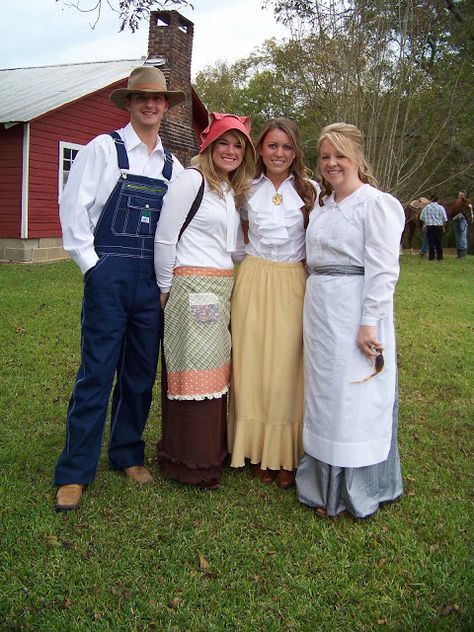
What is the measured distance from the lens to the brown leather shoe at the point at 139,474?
11.8 ft

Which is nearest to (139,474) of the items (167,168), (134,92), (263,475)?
(263,475)

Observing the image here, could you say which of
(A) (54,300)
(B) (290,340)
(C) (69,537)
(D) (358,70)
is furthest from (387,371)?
(D) (358,70)

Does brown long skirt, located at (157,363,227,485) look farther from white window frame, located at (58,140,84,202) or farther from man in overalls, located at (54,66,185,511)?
white window frame, located at (58,140,84,202)

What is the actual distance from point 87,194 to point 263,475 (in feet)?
6.14

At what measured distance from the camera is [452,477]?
3.87 m

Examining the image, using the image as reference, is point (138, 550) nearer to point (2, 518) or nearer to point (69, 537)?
point (69, 537)

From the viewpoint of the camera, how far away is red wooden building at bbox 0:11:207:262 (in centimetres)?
1334

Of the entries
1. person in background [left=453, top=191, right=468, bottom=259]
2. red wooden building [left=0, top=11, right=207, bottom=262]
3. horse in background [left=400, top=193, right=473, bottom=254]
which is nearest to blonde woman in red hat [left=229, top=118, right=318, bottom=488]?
red wooden building [left=0, top=11, right=207, bottom=262]

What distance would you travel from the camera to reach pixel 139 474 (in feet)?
12.0

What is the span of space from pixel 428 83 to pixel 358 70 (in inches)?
95.2

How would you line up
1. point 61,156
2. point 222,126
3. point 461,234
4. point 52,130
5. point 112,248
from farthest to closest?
point 461,234 < point 61,156 < point 52,130 < point 222,126 < point 112,248

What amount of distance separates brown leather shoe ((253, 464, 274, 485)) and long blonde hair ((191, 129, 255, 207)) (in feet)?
5.07

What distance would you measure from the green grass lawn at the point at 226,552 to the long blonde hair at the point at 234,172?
167 cm

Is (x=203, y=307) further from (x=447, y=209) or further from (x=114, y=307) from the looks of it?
(x=447, y=209)
